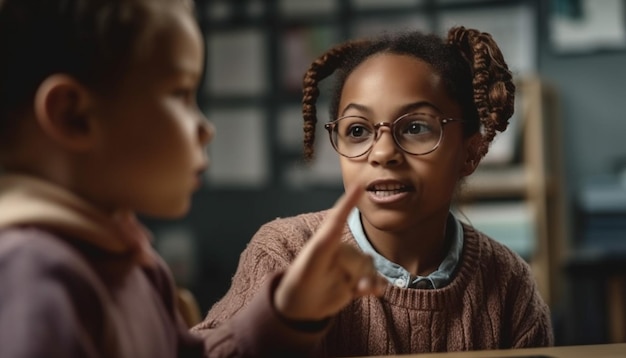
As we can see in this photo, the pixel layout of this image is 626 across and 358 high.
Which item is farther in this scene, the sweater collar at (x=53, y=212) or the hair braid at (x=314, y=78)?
the hair braid at (x=314, y=78)

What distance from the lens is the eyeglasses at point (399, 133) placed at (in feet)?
2.32

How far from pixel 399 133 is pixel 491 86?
11 centimetres

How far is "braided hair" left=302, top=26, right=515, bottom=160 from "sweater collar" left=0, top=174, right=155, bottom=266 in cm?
37

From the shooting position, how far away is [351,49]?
79 centimetres

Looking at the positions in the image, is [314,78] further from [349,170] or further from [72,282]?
[72,282]

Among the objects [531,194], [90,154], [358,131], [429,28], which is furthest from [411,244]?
[429,28]

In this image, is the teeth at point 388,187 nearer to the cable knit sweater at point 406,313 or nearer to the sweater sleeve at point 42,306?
the cable knit sweater at point 406,313

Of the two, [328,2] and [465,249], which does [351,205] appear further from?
[328,2]

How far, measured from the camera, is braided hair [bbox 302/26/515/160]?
74cm

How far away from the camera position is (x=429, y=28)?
8.79 ft

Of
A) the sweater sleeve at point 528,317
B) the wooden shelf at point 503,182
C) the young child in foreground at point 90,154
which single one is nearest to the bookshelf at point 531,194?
the wooden shelf at point 503,182

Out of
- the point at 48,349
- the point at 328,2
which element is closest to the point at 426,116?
the point at 48,349

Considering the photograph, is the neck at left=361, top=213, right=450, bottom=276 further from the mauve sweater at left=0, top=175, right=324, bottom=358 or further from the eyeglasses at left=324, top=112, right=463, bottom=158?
the mauve sweater at left=0, top=175, right=324, bottom=358

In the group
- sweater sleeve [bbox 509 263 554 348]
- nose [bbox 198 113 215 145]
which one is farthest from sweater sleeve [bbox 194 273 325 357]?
sweater sleeve [bbox 509 263 554 348]
